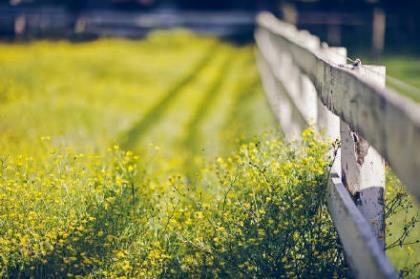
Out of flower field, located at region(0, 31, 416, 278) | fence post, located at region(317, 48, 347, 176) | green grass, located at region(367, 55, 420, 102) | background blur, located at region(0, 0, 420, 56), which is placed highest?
fence post, located at region(317, 48, 347, 176)

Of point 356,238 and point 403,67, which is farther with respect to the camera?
point 403,67

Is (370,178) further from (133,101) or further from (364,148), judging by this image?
(133,101)

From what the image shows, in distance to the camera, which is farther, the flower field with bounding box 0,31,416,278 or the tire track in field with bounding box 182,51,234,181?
the tire track in field with bounding box 182,51,234,181

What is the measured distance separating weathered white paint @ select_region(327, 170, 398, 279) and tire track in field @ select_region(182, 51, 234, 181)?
2.36 m

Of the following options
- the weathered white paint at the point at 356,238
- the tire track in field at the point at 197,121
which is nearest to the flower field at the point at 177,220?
the weathered white paint at the point at 356,238

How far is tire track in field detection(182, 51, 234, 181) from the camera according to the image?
8.32 m

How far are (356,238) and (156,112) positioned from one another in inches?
363

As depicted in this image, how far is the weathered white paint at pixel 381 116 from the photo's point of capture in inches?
115

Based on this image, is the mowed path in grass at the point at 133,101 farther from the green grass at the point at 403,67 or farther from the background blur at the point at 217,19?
the background blur at the point at 217,19

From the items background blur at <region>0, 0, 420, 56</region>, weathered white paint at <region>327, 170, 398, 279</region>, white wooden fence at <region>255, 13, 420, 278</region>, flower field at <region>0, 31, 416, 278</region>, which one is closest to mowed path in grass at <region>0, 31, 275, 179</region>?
flower field at <region>0, 31, 416, 278</region>

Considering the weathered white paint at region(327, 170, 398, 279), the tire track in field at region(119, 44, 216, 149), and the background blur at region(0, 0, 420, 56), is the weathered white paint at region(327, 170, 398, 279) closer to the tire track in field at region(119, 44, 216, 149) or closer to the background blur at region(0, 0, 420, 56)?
the tire track in field at region(119, 44, 216, 149)

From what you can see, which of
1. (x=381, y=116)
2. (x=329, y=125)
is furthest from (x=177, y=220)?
(x=381, y=116)

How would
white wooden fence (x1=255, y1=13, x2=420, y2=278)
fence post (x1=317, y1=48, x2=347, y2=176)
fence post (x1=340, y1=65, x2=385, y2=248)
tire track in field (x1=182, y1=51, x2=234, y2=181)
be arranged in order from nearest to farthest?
1. white wooden fence (x1=255, y1=13, x2=420, y2=278)
2. fence post (x1=340, y1=65, x2=385, y2=248)
3. fence post (x1=317, y1=48, x2=347, y2=176)
4. tire track in field (x1=182, y1=51, x2=234, y2=181)

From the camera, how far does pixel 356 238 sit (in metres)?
3.58
